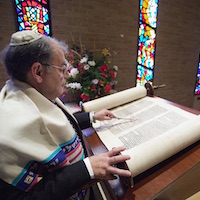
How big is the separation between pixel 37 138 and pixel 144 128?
52 cm

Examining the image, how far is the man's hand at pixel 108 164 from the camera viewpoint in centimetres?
44

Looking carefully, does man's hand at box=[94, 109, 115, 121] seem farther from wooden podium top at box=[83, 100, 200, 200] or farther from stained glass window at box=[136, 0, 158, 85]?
stained glass window at box=[136, 0, 158, 85]

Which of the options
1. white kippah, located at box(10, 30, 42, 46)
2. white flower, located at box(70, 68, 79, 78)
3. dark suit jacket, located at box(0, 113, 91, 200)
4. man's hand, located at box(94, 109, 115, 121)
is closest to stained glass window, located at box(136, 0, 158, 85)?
white flower, located at box(70, 68, 79, 78)

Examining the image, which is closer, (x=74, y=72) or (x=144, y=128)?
(x=144, y=128)

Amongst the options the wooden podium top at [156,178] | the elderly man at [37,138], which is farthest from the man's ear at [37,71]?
the wooden podium top at [156,178]

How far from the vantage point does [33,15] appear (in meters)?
1.95

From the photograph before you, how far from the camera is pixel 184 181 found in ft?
1.69

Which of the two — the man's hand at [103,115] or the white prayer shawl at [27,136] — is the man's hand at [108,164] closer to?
the white prayer shawl at [27,136]

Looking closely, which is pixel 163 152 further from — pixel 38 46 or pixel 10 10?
pixel 10 10

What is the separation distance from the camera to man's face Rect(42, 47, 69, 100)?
591 mm

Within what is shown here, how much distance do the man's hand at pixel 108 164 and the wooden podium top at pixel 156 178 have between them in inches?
2.1

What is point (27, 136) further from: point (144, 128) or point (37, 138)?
point (144, 128)

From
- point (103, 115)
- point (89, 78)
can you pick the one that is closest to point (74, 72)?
point (89, 78)

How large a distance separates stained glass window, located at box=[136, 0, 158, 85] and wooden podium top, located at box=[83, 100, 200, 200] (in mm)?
2607
